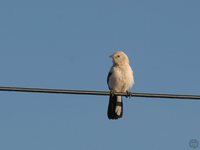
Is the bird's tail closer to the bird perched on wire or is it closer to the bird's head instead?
the bird perched on wire

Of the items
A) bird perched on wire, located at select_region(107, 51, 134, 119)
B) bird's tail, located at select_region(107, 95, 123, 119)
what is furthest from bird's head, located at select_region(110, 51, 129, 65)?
bird's tail, located at select_region(107, 95, 123, 119)

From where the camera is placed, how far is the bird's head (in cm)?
1859

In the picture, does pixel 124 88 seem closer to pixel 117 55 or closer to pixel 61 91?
pixel 117 55

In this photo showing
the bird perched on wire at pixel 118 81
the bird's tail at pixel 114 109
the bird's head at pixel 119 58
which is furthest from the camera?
the bird's head at pixel 119 58

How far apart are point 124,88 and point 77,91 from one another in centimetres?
616

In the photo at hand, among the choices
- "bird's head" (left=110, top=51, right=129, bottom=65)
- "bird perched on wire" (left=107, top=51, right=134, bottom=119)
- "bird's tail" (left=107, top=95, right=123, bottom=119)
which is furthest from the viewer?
"bird's head" (left=110, top=51, right=129, bottom=65)

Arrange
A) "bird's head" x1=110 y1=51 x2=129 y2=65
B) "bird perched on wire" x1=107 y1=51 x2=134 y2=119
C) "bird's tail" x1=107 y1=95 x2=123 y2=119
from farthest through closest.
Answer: "bird's head" x1=110 y1=51 x2=129 y2=65
"bird perched on wire" x1=107 y1=51 x2=134 y2=119
"bird's tail" x1=107 y1=95 x2=123 y2=119

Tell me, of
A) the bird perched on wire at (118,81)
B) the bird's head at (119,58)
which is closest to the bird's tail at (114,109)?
the bird perched on wire at (118,81)

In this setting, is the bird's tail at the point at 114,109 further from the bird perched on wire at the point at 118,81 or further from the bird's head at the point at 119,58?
the bird's head at the point at 119,58

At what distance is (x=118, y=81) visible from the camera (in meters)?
18.0

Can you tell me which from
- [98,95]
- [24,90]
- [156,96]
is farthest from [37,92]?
[156,96]

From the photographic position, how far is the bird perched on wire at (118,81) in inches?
699

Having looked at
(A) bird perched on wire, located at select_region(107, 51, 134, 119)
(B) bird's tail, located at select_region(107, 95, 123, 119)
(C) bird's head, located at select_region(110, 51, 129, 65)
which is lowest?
(B) bird's tail, located at select_region(107, 95, 123, 119)

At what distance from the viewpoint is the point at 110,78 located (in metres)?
18.3
